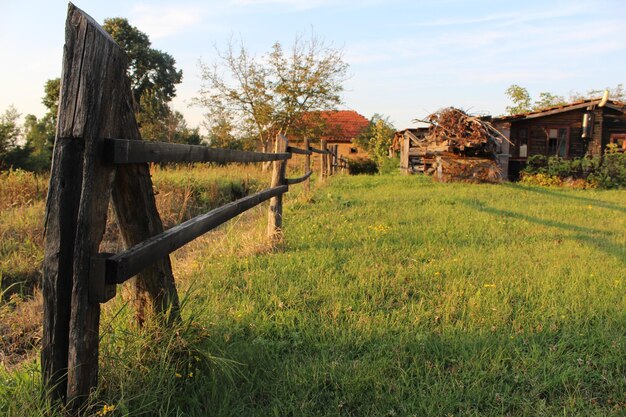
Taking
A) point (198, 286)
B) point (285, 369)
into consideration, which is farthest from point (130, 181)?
point (198, 286)

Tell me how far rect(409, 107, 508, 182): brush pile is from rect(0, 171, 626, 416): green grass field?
34.8 feet

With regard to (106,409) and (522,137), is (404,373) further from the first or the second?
(522,137)

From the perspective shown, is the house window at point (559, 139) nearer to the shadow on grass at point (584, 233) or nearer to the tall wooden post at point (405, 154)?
the tall wooden post at point (405, 154)

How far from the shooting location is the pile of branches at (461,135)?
1588 centimetres

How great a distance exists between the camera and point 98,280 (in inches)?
64.7

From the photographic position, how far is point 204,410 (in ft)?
6.98

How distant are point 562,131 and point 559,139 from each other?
0.38 metres

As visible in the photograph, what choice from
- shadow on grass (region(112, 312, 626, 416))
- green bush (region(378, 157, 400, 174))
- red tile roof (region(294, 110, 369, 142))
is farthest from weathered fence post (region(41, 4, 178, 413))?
red tile roof (region(294, 110, 369, 142))

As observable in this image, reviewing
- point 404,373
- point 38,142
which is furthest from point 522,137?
point 38,142

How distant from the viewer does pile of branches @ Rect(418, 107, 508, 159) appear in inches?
625

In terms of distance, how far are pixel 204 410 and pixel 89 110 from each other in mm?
1477

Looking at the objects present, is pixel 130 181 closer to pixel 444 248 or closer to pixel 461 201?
pixel 444 248

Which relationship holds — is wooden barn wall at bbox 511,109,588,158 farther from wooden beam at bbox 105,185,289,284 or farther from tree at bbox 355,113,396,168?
wooden beam at bbox 105,185,289,284

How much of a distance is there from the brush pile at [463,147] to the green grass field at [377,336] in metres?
10.6
